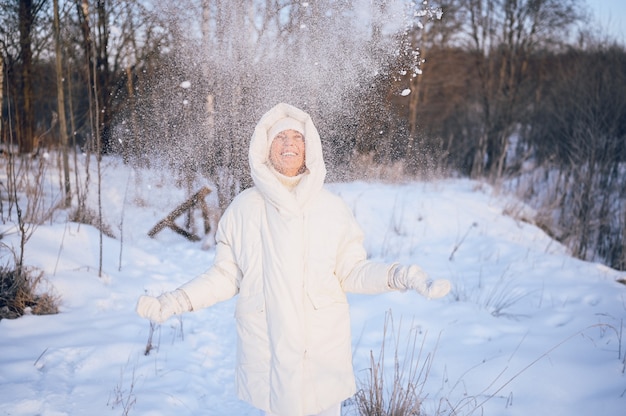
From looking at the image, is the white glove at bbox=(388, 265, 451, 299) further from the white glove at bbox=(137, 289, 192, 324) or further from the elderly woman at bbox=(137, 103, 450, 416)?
the white glove at bbox=(137, 289, 192, 324)

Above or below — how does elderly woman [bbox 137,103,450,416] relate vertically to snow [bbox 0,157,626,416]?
above

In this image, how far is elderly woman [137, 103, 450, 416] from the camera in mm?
1528

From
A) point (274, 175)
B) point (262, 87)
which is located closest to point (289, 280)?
point (274, 175)

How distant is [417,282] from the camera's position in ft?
4.84

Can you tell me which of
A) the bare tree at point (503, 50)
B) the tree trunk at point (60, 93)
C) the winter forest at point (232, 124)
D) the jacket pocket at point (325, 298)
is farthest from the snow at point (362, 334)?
the bare tree at point (503, 50)

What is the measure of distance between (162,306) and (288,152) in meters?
0.76

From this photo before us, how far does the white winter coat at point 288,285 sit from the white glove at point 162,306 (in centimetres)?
4

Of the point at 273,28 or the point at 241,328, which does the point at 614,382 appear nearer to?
the point at 241,328

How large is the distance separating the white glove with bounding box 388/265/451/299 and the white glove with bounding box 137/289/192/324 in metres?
0.79

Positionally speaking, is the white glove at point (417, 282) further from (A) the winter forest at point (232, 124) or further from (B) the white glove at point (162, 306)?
(A) the winter forest at point (232, 124)

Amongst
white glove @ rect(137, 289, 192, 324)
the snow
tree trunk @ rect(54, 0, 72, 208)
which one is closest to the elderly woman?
white glove @ rect(137, 289, 192, 324)

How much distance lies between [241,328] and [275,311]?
0.18m

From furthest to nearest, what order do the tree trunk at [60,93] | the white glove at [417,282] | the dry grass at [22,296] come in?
the tree trunk at [60,93]
the dry grass at [22,296]
the white glove at [417,282]

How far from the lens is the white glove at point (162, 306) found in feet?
4.82
